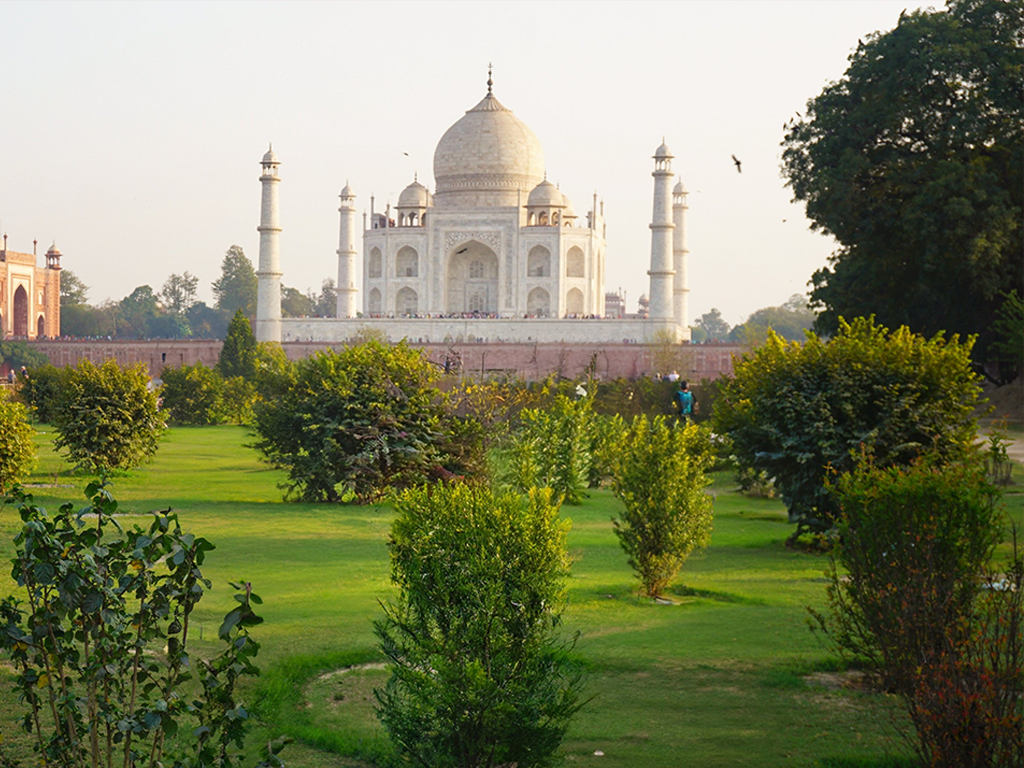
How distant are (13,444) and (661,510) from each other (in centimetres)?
541

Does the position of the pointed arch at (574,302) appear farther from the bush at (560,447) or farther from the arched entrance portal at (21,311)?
the bush at (560,447)

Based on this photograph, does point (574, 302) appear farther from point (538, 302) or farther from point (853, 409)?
point (853, 409)

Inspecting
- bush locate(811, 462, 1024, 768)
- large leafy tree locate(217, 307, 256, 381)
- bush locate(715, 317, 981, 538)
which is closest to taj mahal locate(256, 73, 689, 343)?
large leafy tree locate(217, 307, 256, 381)

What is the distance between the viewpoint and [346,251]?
41.3 m

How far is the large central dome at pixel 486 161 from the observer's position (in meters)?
40.8

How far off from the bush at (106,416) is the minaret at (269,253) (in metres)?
24.0

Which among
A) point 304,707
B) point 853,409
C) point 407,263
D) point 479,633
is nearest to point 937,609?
point 479,633

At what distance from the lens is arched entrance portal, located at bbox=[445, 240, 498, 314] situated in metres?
40.9

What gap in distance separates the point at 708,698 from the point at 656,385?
47.9ft

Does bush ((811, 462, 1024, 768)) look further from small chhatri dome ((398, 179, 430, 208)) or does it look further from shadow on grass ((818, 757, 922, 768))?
small chhatri dome ((398, 179, 430, 208))

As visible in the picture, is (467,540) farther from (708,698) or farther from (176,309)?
(176,309)

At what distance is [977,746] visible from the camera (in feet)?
9.22

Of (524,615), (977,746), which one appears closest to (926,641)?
(977,746)

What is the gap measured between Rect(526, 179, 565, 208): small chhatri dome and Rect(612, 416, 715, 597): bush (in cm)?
3480
